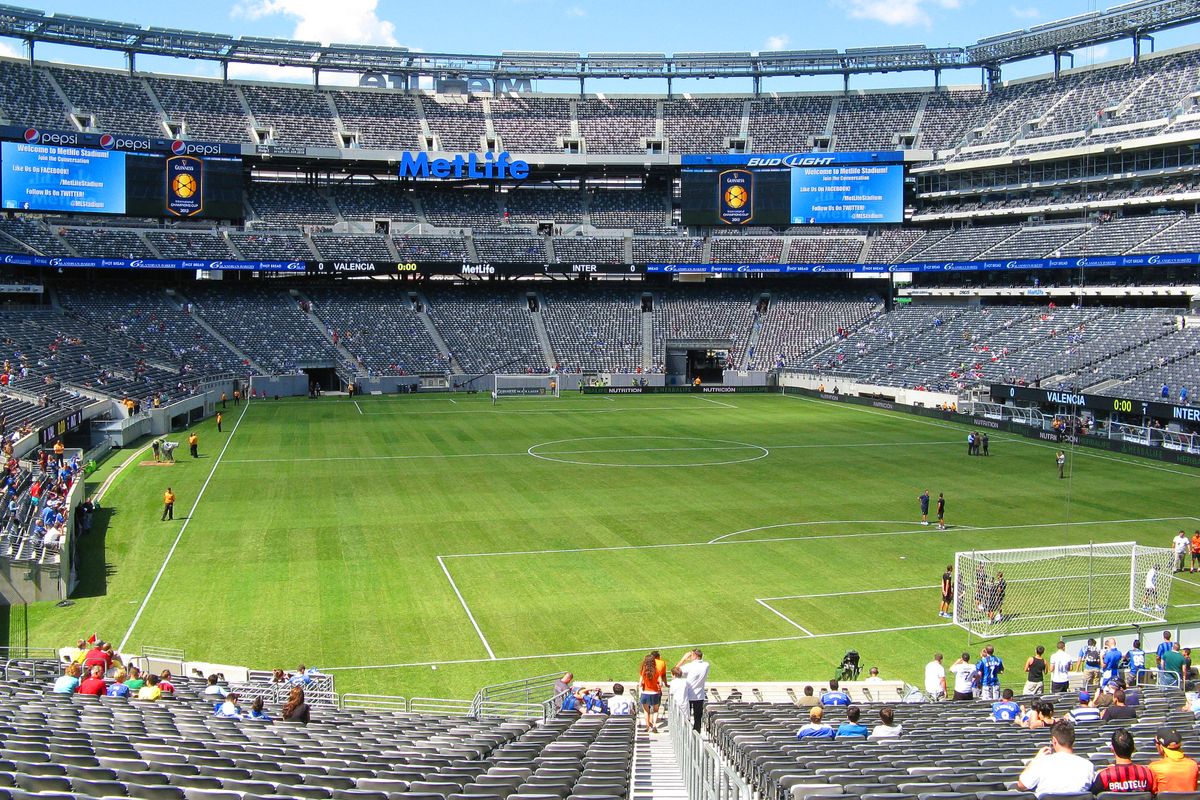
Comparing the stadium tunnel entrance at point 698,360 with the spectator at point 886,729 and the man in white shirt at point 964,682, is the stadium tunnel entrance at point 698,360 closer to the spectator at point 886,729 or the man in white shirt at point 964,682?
the man in white shirt at point 964,682

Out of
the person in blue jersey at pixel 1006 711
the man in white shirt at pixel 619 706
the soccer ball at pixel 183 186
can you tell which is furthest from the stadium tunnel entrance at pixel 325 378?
the person in blue jersey at pixel 1006 711

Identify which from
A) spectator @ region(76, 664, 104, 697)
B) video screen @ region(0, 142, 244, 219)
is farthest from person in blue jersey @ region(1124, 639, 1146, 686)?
video screen @ region(0, 142, 244, 219)

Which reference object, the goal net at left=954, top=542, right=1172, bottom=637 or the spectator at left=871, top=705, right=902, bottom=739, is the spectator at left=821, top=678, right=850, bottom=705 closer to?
the spectator at left=871, top=705, right=902, bottom=739

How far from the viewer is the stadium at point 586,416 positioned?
578 inches

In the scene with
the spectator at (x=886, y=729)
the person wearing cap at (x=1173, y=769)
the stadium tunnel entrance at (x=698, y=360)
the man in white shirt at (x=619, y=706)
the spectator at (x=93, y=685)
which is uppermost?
the stadium tunnel entrance at (x=698, y=360)

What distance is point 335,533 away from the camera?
109 ft

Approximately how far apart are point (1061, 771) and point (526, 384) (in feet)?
246

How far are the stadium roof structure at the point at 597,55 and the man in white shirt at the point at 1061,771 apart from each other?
261 feet

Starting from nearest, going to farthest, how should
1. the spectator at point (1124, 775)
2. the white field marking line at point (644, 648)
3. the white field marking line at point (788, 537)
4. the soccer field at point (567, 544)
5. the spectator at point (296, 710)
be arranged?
the spectator at point (1124, 775) → the spectator at point (296, 710) → the white field marking line at point (644, 648) → the soccer field at point (567, 544) → the white field marking line at point (788, 537)

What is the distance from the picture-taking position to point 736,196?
87.9m

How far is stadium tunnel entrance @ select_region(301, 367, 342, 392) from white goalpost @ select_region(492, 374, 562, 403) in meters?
11.8

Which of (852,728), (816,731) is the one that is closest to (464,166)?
(852,728)

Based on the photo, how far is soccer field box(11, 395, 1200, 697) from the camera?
23.1m

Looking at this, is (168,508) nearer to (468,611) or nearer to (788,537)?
(468,611)
